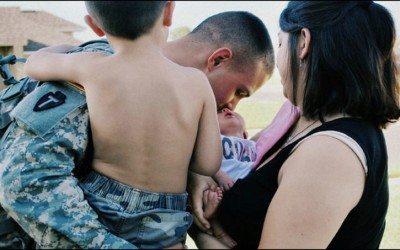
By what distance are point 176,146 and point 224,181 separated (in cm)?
41

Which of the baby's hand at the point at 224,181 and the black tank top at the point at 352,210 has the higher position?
→ the black tank top at the point at 352,210

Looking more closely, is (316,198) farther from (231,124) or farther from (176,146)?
(231,124)

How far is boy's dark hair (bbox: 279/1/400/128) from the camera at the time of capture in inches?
64.6

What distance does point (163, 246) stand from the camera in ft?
5.24

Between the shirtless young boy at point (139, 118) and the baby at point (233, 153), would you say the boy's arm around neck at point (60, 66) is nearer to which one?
the shirtless young boy at point (139, 118)

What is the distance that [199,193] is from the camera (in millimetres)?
1828

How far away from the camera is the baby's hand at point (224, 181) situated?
1.93 meters

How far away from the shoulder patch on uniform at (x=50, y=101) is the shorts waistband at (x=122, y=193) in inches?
10.5

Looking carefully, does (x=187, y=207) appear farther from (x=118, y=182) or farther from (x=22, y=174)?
(x=22, y=174)

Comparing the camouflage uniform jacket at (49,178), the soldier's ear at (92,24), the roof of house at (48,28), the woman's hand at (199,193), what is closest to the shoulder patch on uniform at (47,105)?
the camouflage uniform jacket at (49,178)

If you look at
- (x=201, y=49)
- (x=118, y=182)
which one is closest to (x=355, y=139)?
(x=118, y=182)

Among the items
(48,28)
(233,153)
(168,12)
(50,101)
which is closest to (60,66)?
(50,101)

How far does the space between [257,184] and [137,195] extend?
41cm

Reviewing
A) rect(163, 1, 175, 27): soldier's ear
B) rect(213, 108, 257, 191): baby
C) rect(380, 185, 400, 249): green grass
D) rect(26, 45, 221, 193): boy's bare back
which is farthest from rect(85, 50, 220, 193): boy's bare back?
rect(380, 185, 400, 249): green grass
